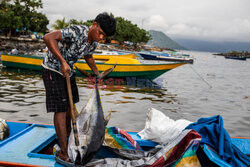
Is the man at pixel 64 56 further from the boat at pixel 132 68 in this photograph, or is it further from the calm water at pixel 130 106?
the boat at pixel 132 68

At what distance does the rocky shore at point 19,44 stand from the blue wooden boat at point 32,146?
32.8m

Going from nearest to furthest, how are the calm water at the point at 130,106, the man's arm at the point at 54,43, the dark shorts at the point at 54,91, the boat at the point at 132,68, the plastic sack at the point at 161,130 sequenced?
the man's arm at the point at 54,43 < the dark shorts at the point at 54,91 < the plastic sack at the point at 161,130 < the calm water at the point at 130,106 < the boat at the point at 132,68

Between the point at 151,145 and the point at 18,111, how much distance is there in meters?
5.20

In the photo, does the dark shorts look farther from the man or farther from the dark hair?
the dark hair

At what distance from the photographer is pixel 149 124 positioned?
12.7 ft

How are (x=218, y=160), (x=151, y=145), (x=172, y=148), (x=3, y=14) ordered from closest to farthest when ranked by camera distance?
1. (x=218, y=160)
2. (x=172, y=148)
3. (x=151, y=145)
4. (x=3, y=14)

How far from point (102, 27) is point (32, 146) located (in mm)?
2056

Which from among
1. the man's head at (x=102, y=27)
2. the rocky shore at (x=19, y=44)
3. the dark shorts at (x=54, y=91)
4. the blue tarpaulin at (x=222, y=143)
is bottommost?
the blue tarpaulin at (x=222, y=143)

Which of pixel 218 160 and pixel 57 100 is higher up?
pixel 57 100

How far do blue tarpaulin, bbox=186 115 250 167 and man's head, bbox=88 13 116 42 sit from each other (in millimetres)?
1888

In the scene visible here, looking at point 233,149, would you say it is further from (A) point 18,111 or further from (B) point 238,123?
(A) point 18,111

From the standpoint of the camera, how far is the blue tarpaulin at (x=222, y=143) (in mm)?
2543

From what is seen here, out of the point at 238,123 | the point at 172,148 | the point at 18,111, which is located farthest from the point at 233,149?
the point at 18,111

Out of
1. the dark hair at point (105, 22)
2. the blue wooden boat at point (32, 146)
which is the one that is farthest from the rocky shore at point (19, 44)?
the dark hair at point (105, 22)
